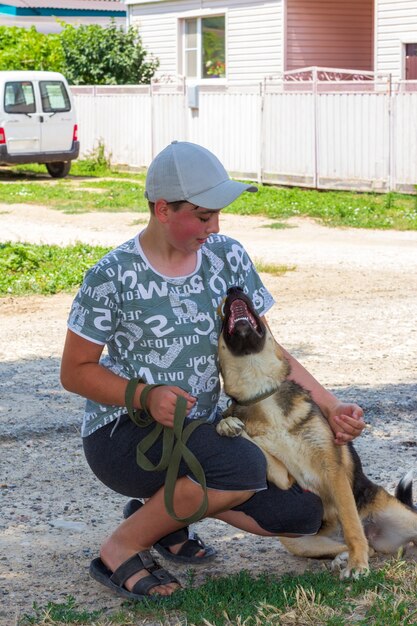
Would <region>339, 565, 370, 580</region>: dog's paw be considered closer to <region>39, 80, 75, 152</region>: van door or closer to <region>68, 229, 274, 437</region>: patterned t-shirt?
<region>68, 229, 274, 437</region>: patterned t-shirt

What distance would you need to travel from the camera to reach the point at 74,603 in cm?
387

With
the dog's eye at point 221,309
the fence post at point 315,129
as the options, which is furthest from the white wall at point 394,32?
the dog's eye at point 221,309

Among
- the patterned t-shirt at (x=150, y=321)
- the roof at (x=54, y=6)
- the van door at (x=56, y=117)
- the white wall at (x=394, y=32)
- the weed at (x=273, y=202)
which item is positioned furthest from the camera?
the roof at (x=54, y=6)

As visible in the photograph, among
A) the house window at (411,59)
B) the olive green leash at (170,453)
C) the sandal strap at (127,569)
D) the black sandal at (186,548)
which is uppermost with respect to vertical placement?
the house window at (411,59)

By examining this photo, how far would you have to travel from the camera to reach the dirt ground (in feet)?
14.1

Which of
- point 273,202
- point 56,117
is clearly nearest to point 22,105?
point 56,117

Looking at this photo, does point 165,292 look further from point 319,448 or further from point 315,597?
point 315,597

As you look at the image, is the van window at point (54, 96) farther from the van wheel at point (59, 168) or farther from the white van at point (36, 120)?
the van wheel at point (59, 168)

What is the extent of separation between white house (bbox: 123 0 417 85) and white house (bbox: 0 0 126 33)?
1519cm

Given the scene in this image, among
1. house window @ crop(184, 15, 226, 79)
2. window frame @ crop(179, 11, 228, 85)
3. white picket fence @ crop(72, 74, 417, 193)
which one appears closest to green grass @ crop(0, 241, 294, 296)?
white picket fence @ crop(72, 74, 417, 193)

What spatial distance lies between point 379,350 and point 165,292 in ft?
13.9

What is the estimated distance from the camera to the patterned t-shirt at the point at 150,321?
3.86 meters

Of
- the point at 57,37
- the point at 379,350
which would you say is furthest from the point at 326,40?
the point at 379,350

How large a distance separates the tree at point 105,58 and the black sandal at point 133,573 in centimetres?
2419
